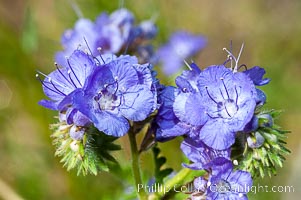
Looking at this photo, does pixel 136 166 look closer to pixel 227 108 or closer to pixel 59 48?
pixel 227 108

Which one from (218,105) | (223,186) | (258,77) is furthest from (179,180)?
(258,77)

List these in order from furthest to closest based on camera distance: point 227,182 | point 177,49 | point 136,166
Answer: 1. point 177,49
2. point 136,166
3. point 227,182

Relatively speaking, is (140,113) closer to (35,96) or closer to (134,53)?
(134,53)

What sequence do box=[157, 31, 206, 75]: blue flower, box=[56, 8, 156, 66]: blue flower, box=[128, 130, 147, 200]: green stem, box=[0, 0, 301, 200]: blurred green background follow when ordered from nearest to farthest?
box=[128, 130, 147, 200]: green stem → box=[56, 8, 156, 66]: blue flower → box=[0, 0, 301, 200]: blurred green background → box=[157, 31, 206, 75]: blue flower

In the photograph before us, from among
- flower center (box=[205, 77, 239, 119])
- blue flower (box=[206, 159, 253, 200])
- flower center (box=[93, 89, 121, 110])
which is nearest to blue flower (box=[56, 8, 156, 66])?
flower center (box=[93, 89, 121, 110])

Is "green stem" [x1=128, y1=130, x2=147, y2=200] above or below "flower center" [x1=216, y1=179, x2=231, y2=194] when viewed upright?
above

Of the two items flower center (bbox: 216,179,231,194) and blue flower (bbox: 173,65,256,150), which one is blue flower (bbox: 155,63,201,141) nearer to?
blue flower (bbox: 173,65,256,150)
